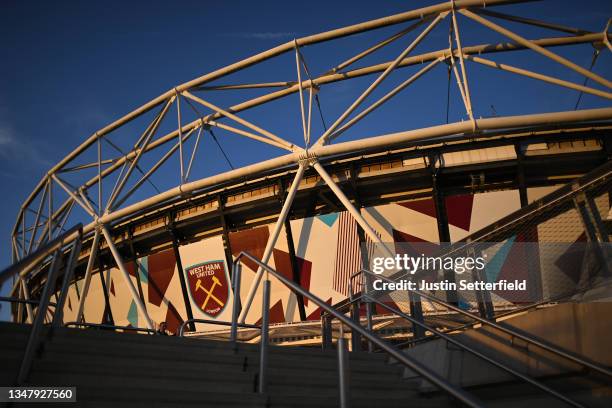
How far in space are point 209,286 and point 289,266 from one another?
309 centimetres

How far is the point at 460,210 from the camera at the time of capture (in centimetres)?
1358

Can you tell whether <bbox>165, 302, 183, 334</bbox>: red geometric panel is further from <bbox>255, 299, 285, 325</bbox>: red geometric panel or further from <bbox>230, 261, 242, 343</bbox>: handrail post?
<bbox>230, 261, 242, 343</bbox>: handrail post

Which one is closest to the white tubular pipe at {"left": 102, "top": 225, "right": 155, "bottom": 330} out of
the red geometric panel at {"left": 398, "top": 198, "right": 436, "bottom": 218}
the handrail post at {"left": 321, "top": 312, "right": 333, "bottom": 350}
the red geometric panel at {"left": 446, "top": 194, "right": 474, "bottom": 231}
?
the handrail post at {"left": 321, "top": 312, "right": 333, "bottom": 350}

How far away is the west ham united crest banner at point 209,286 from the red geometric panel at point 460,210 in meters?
7.54

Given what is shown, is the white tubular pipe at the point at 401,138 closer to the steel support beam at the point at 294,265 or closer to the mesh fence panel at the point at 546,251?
the steel support beam at the point at 294,265

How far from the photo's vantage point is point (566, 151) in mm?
12805

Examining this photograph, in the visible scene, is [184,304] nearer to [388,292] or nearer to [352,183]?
[352,183]

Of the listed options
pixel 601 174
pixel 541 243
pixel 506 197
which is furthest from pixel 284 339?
pixel 601 174

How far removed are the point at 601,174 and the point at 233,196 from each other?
1254 centimetres

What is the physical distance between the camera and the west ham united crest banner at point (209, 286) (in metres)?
15.7

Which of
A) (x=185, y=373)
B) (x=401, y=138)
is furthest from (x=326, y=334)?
(x=401, y=138)

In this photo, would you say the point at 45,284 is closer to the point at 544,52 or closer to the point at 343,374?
the point at 343,374

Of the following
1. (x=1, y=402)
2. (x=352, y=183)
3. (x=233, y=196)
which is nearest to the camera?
(x=1, y=402)

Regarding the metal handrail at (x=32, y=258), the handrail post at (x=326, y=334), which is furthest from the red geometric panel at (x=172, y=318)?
the metal handrail at (x=32, y=258)
